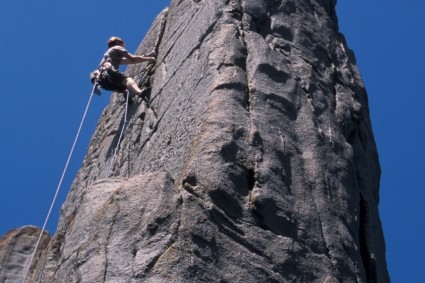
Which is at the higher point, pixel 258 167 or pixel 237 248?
pixel 258 167

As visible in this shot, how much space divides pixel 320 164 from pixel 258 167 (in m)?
0.87

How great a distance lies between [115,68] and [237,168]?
4.69 metres

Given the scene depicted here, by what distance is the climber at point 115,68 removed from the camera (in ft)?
40.8

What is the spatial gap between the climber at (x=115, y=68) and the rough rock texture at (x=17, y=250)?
211 centimetres

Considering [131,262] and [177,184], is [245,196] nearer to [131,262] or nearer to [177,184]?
[177,184]

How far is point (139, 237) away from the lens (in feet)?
25.2

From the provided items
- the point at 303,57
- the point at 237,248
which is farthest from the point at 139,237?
the point at 303,57

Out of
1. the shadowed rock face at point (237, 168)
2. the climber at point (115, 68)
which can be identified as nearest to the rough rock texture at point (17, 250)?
the shadowed rock face at point (237, 168)

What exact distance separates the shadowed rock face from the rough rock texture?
1.61 feet

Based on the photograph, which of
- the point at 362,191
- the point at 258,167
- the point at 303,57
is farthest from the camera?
the point at 303,57

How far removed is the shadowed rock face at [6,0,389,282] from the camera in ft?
25.3

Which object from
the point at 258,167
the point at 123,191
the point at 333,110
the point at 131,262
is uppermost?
the point at 333,110

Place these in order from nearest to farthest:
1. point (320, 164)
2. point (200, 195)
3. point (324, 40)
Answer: point (200, 195)
point (320, 164)
point (324, 40)

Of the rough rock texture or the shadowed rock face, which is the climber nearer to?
the shadowed rock face
